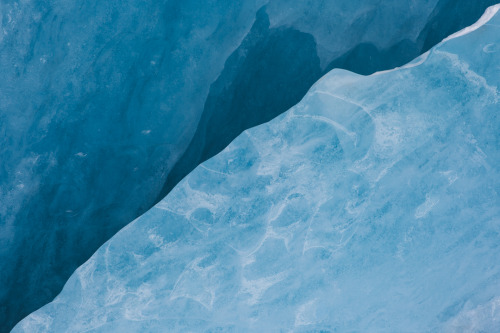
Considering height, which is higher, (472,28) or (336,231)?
(472,28)

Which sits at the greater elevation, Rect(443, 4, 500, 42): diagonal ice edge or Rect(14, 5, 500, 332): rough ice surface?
Rect(443, 4, 500, 42): diagonal ice edge

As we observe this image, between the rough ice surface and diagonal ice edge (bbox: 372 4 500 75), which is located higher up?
diagonal ice edge (bbox: 372 4 500 75)

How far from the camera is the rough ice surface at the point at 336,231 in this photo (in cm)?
125

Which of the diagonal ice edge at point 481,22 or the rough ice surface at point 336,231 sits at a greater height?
the diagonal ice edge at point 481,22

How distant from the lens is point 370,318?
4.12 feet

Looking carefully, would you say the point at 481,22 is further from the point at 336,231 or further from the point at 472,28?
the point at 336,231

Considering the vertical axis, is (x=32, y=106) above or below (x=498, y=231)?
above

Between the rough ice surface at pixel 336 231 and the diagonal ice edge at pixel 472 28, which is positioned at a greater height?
the diagonal ice edge at pixel 472 28

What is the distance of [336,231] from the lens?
1252mm

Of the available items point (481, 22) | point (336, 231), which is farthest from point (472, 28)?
point (336, 231)

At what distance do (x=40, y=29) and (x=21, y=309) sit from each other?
782 millimetres

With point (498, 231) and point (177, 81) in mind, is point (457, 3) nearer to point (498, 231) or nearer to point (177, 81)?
point (498, 231)

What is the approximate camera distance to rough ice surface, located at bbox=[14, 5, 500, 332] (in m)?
1.25

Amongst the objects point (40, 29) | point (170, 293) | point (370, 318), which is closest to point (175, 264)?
point (170, 293)
